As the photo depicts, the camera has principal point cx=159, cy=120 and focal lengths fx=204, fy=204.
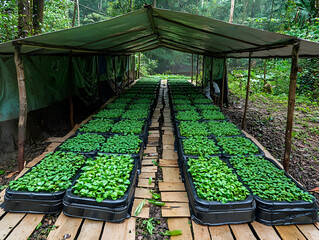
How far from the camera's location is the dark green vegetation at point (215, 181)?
2.24 meters

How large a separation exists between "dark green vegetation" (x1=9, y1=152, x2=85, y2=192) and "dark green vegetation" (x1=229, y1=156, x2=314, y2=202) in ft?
7.24

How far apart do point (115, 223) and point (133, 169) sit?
70 centimetres

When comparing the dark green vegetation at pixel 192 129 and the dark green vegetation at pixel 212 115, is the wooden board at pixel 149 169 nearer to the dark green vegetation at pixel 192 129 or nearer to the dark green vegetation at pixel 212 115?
the dark green vegetation at pixel 192 129

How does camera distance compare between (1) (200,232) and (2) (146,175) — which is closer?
(1) (200,232)

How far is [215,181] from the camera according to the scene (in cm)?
242

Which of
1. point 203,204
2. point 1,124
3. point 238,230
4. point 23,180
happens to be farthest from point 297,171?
point 1,124

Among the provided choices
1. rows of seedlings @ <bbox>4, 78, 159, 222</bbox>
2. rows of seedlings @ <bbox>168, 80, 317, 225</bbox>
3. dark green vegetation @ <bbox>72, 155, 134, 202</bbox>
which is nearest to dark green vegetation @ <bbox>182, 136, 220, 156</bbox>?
rows of seedlings @ <bbox>168, 80, 317, 225</bbox>

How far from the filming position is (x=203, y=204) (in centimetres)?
217

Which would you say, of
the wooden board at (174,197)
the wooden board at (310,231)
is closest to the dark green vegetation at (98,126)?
the wooden board at (174,197)

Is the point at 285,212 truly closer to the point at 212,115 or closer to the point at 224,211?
the point at 224,211

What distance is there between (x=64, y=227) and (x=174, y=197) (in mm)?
1365

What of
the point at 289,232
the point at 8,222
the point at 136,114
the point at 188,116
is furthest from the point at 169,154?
the point at 8,222

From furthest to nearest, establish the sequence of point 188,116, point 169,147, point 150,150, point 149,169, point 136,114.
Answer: point 136,114
point 188,116
point 169,147
point 150,150
point 149,169

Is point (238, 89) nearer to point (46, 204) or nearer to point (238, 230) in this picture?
point (238, 230)
